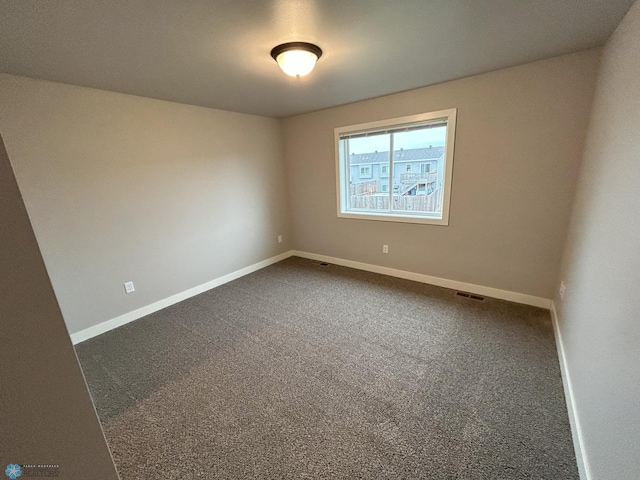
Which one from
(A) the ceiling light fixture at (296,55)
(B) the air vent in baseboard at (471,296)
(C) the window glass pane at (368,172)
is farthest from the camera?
(C) the window glass pane at (368,172)

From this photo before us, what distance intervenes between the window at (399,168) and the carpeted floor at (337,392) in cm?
120

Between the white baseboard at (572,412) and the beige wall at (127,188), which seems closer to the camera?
the white baseboard at (572,412)

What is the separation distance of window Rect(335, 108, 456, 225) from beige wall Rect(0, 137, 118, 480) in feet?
10.5

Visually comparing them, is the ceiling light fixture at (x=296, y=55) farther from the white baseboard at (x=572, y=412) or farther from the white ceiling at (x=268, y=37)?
the white baseboard at (x=572, y=412)

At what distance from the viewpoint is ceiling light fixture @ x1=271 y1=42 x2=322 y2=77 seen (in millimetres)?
1776

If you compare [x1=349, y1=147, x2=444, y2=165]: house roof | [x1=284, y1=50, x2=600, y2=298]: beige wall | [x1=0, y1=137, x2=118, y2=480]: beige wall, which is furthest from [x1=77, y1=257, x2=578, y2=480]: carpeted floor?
[x1=349, y1=147, x2=444, y2=165]: house roof

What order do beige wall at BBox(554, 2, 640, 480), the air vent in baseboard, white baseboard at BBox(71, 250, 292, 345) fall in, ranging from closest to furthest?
beige wall at BBox(554, 2, 640, 480) < white baseboard at BBox(71, 250, 292, 345) < the air vent in baseboard

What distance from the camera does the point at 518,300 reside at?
2.76m

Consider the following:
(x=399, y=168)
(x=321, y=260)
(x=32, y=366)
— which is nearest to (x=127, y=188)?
(x=32, y=366)

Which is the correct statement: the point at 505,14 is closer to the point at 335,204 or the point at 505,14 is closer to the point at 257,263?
the point at 335,204

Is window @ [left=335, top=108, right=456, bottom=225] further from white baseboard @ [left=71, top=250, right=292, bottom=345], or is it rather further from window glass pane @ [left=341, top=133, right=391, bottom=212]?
white baseboard @ [left=71, top=250, right=292, bottom=345]

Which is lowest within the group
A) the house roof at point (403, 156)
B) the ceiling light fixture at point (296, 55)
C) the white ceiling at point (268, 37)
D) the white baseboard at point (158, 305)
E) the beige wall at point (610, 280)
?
the white baseboard at point (158, 305)

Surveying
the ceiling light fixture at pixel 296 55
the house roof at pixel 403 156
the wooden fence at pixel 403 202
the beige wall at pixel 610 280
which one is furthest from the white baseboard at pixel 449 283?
the ceiling light fixture at pixel 296 55

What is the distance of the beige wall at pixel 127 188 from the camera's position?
7.13 ft
